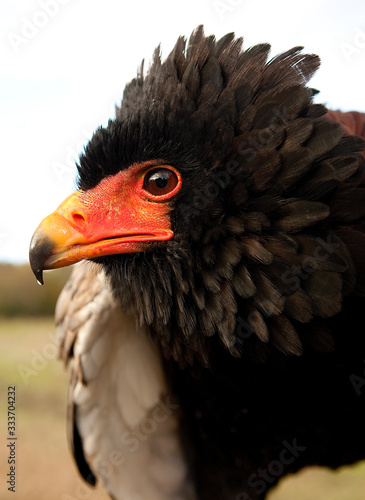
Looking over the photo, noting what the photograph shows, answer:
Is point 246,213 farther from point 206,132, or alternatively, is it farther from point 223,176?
point 206,132

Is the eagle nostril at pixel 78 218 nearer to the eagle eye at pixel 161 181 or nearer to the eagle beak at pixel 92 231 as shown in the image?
the eagle beak at pixel 92 231

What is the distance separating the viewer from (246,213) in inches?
79.4

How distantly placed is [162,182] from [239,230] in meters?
0.46

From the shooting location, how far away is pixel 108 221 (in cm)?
227

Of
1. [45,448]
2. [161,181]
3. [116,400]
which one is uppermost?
[161,181]

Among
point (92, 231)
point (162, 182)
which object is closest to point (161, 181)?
point (162, 182)

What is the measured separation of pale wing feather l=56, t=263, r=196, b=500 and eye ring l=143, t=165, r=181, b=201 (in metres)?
1.03

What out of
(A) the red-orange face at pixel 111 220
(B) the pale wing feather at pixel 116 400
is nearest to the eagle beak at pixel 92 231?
(A) the red-orange face at pixel 111 220

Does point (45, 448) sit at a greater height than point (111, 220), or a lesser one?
lesser

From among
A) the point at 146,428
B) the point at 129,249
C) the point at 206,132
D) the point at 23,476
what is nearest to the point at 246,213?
the point at 206,132

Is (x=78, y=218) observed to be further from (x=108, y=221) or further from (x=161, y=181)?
(x=161, y=181)

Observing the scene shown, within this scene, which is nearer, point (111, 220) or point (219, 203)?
point (219, 203)

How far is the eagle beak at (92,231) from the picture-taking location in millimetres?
2186

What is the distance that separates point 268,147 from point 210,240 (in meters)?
0.48
